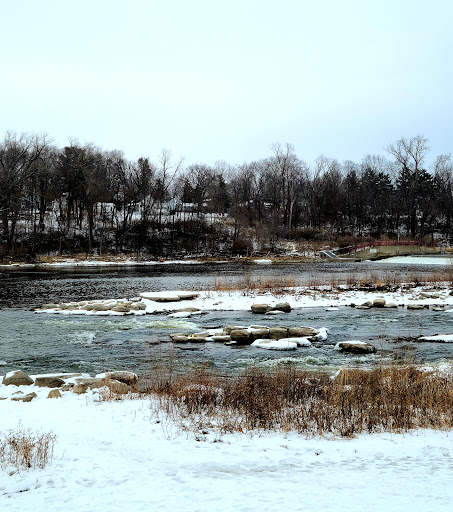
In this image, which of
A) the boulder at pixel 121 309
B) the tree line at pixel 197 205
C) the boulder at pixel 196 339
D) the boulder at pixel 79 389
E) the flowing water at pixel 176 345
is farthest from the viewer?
the tree line at pixel 197 205

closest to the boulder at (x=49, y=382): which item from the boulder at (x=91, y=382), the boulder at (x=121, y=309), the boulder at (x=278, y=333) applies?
the boulder at (x=91, y=382)

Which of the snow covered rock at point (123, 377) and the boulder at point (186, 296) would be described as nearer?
the snow covered rock at point (123, 377)

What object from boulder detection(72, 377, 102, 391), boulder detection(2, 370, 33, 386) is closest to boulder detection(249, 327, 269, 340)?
boulder detection(72, 377, 102, 391)

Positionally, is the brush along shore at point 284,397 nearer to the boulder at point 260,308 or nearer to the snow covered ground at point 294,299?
the boulder at point 260,308

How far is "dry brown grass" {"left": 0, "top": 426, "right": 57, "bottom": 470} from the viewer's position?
5.64 metres

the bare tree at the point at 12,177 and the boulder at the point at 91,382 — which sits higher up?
the bare tree at the point at 12,177

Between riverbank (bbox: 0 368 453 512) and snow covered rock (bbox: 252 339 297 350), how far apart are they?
6997mm

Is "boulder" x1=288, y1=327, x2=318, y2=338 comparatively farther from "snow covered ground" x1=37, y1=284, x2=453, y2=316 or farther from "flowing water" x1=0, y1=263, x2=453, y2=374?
"snow covered ground" x1=37, y1=284, x2=453, y2=316

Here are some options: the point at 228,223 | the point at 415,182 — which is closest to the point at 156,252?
the point at 228,223

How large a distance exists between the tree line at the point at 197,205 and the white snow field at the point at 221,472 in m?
47.7

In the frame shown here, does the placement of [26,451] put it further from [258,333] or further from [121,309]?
[121,309]

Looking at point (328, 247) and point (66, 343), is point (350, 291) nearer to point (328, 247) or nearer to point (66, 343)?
point (66, 343)

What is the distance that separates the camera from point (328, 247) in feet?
231

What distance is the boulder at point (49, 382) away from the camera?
10059 millimetres
